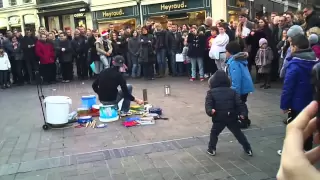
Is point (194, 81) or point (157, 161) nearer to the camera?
point (157, 161)

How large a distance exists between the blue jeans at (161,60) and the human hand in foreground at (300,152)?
12.5 m

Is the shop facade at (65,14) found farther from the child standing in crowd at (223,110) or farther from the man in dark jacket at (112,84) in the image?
the child standing in crowd at (223,110)

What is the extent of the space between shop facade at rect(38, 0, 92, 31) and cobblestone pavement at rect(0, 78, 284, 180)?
18313mm

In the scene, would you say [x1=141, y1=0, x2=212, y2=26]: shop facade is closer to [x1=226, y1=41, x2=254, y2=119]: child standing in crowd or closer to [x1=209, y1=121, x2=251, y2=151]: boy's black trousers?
[x1=226, y1=41, x2=254, y2=119]: child standing in crowd

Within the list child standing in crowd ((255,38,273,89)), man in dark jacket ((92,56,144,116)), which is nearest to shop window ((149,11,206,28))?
child standing in crowd ((255,38,273,89))

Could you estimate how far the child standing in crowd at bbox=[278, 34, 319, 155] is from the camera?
14.4ft

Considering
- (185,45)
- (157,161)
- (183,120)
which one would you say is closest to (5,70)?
(185,45)

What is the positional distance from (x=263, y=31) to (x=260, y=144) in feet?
19.4

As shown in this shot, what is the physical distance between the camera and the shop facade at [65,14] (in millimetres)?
25844

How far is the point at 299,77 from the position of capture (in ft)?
14.4

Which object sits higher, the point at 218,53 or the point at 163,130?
the point at 218,53

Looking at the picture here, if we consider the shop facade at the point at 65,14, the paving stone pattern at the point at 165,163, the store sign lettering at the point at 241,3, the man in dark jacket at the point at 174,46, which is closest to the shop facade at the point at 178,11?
the store sign lettering at the point at 241,3

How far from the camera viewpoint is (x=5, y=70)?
13297 millimetres

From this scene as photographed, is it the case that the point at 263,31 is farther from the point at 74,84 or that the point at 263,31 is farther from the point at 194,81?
the point at 74,84
